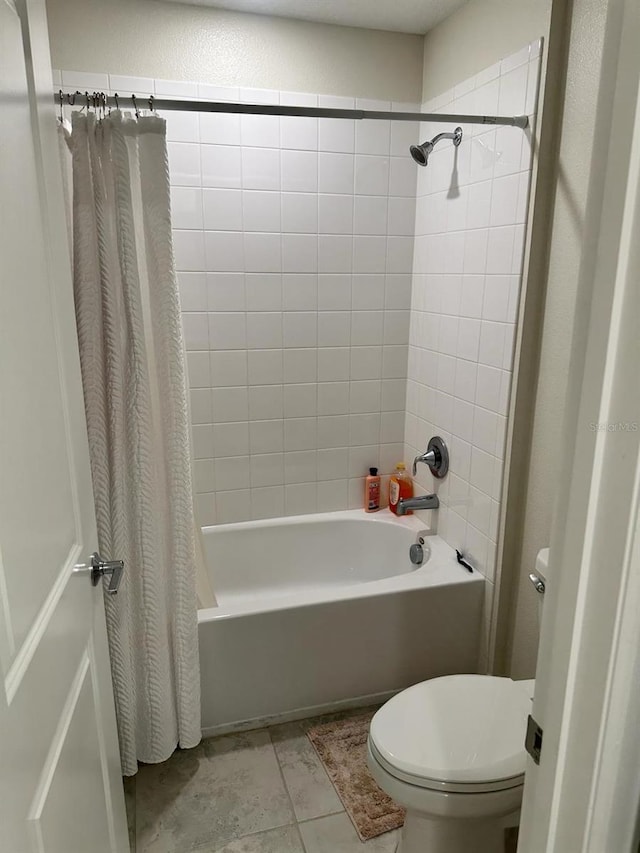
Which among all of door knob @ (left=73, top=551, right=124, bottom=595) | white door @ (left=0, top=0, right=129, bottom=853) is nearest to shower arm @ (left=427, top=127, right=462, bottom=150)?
white door @ (left=0, top=0, right=129, bottom=853)

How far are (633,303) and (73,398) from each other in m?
0.95

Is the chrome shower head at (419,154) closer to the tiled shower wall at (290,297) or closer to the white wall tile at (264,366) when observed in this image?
the tiled shower wall at (290,297)

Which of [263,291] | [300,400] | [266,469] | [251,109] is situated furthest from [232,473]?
[251,109]

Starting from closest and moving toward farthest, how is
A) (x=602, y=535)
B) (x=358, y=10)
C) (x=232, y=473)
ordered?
(x=602, y=535)
(x=358, y=10)
(x=232, y=473)

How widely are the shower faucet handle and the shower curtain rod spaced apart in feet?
3.71

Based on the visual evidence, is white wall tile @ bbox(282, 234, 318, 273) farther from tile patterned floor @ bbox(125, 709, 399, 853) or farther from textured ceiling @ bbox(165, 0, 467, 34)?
tile patterned floor @ bbox(125, 709, 399, 853)

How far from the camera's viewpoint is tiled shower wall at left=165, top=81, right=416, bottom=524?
224cm

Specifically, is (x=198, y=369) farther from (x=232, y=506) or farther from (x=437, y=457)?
(x=437, y=457)

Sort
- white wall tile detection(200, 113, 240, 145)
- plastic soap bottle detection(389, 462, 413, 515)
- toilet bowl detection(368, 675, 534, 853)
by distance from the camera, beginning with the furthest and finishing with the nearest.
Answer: plastic soap bottle detection(389, 462, 413, 515) < white wall tile detection(200, 113, 240, 145) < toilet bowl detection(368, 675, 534, 853)

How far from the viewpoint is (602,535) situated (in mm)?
601

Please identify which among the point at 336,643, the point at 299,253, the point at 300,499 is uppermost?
the point at 299,253

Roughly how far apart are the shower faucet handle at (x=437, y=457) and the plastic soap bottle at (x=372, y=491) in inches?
11.9

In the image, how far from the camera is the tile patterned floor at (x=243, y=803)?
162 cm

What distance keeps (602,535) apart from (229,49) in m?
2.20
